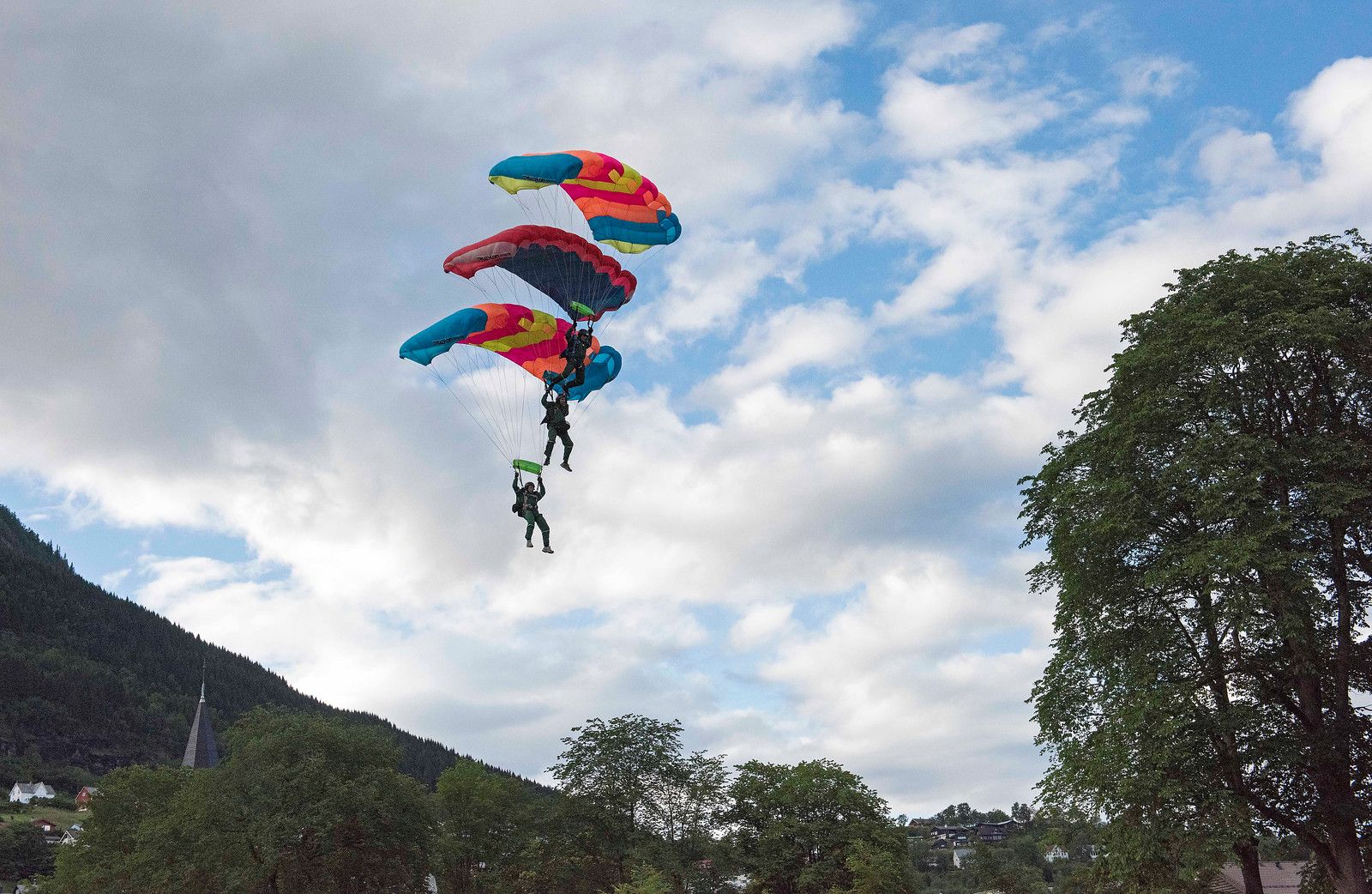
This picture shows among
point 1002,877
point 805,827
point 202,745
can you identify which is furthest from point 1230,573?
point 202,745

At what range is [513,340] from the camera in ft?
87.4

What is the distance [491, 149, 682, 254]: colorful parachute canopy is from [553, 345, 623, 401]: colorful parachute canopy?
3995 mm

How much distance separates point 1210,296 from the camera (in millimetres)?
21953

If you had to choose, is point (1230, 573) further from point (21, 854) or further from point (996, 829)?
point (996, 829)

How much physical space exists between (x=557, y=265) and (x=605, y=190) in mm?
2013

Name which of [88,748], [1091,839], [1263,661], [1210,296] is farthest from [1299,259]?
[88,748]

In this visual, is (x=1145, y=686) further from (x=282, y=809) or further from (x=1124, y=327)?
(x=282, y=809)

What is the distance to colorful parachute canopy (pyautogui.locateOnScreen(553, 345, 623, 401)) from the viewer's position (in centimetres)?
2759

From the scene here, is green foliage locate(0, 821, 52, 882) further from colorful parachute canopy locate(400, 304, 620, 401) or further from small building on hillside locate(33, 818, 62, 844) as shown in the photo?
colorful parachute canopy locate(400, 304, 620, 401)

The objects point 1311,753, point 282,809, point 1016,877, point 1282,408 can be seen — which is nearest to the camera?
point 1311,753

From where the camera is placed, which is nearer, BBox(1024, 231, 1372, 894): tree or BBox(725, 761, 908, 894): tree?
BBox(1024, 231, 1372, 894): tree

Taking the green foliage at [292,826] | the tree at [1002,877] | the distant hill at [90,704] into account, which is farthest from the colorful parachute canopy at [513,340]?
the distant hill at [90,704]

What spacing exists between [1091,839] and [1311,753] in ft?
16.0

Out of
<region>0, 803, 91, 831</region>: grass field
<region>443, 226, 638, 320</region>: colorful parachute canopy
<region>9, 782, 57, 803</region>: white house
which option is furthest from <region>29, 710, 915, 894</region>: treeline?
<region>9, 782, 57, 803</region>: white house
